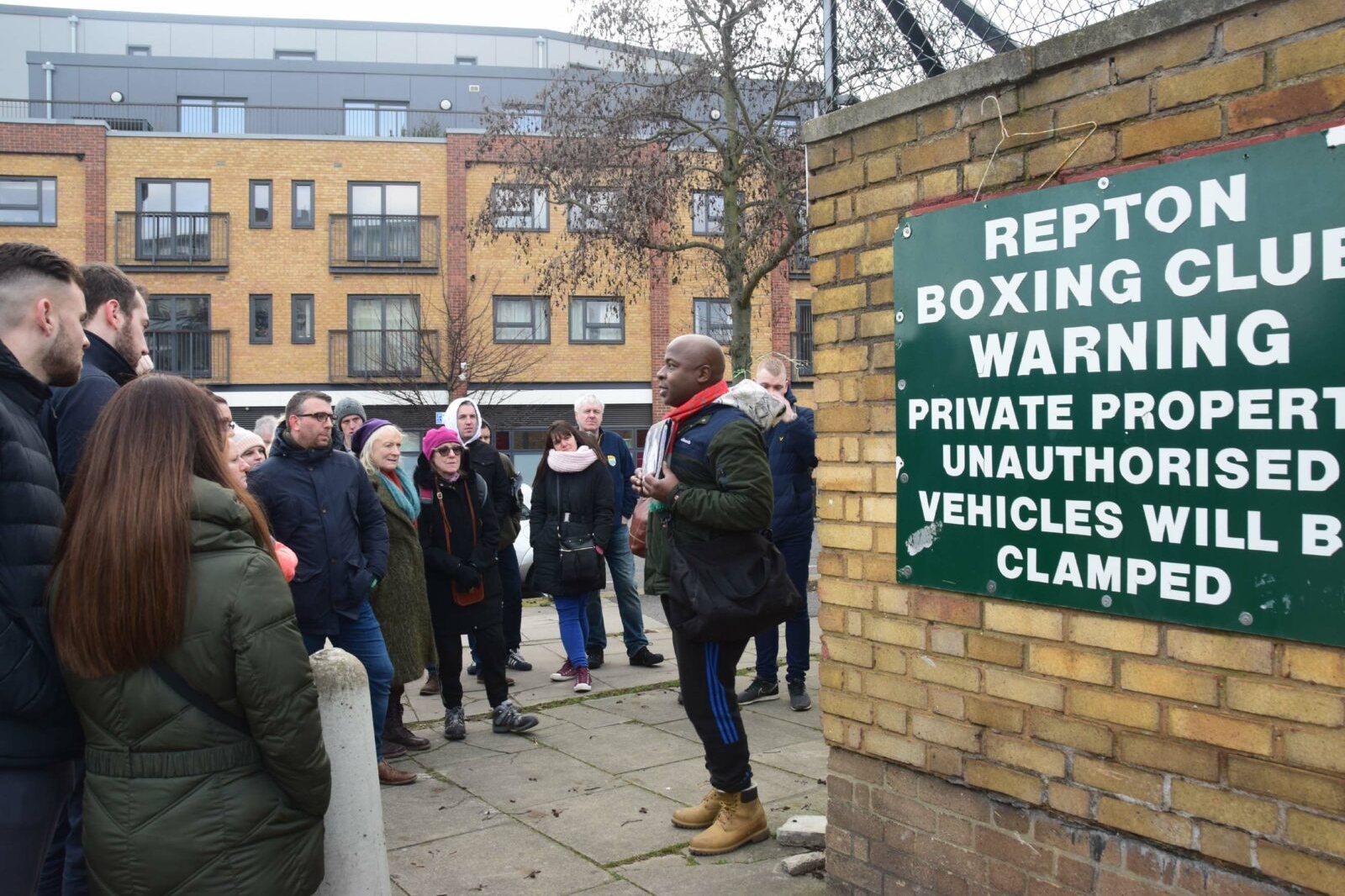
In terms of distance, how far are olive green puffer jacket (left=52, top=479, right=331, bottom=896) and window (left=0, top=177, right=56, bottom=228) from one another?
31.8 metres

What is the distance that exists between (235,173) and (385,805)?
2882cm

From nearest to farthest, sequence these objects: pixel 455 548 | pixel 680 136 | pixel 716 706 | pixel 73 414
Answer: pixel 73 414, pixel 716 706, pixel 455 548, pixel 680 136

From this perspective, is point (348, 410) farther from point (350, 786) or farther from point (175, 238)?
point (175, 238)

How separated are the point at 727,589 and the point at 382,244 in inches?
1118

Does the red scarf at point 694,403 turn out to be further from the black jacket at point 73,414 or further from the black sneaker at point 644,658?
the black sneaker at point 644,658

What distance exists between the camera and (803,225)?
47.3ft

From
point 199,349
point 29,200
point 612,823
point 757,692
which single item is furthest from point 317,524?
point 29,200

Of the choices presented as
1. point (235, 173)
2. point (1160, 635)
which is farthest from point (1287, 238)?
point (235, 173)

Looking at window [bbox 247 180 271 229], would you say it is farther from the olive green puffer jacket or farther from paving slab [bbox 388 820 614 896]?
the olive green puffer jacket

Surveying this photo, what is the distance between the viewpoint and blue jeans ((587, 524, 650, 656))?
25.6 feet

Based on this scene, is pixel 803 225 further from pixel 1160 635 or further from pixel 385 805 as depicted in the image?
pixel 1160 635

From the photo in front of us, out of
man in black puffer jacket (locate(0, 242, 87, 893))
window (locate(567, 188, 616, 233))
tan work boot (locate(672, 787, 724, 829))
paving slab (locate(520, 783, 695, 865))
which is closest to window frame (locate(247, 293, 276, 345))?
window (locate(567, 188, 616, 233))

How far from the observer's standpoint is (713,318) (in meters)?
31.0

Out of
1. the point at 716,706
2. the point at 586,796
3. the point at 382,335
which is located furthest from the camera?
the point at 382,335
